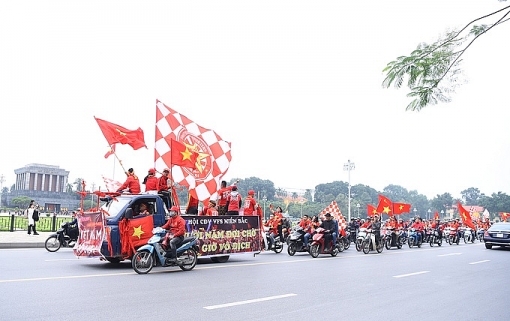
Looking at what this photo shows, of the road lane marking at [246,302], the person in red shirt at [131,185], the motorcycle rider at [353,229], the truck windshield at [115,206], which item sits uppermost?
the person in red shirt at [131,185]

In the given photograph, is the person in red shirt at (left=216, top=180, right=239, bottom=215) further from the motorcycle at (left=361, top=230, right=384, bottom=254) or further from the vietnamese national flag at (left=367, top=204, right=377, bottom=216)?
the vietnamese national flag at (left=367, top=204, right=377, bottom=216)

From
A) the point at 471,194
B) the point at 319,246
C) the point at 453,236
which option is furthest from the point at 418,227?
the point at 471,194

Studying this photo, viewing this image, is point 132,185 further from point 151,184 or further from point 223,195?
point 223,195

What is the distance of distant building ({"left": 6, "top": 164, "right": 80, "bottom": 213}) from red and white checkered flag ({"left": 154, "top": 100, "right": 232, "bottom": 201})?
86.0 m

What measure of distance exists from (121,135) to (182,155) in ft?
8.92

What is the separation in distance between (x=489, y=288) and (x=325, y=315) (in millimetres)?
5243

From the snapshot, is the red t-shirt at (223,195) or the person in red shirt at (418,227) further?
the person in red shirt at (418,227)

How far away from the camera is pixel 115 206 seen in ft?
38.9

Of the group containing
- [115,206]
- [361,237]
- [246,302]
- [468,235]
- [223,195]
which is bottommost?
[246,302]

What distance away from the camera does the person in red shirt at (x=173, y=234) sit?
11.2m

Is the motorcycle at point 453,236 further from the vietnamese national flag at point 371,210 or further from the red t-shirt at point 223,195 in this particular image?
the red t-shirt at point 223,195

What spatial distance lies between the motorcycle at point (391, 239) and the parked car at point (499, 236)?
500 cm

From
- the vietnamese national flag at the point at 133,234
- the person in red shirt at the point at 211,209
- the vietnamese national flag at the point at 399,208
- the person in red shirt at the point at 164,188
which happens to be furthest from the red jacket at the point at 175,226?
the vietnamese national flag at the point at 399,208

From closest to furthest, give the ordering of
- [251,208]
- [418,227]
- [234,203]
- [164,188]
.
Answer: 1. [164,188]
2. [234,203]
3. [251,208]
4. [418,227]
